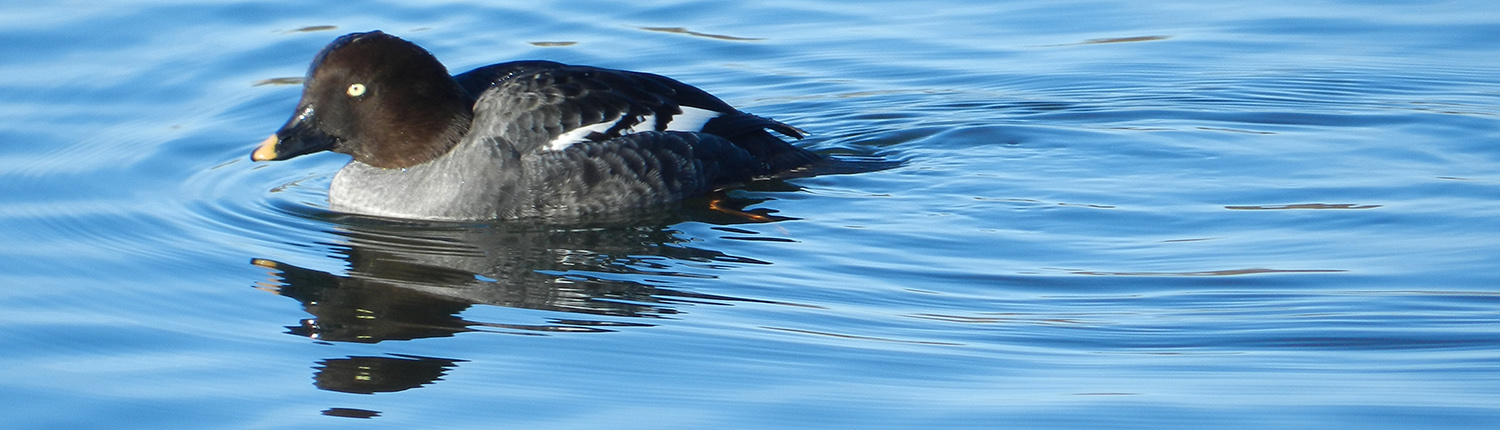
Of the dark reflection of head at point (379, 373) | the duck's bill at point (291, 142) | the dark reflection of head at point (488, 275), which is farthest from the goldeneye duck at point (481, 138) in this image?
the dark reflection of head at point (379, 373)

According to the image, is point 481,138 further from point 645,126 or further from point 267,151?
point 267,151

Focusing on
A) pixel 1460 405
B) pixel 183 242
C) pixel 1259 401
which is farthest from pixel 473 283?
pixel 1460 405

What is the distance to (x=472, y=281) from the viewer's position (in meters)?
6.56

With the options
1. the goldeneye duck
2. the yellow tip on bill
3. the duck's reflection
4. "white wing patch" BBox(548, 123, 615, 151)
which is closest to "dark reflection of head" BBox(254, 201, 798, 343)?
the duck's reflection

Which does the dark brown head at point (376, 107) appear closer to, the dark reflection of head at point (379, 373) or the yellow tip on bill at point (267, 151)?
the yellow tip on bill at point (267, 151)

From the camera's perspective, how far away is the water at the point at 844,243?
533cm

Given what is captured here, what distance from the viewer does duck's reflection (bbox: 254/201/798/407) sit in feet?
19.4

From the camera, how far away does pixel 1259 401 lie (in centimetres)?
517

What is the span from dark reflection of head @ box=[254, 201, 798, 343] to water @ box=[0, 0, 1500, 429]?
0.02 meters

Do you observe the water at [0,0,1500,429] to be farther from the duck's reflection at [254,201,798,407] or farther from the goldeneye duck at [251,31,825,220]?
the goldeneye duck at [251,31,825,220]

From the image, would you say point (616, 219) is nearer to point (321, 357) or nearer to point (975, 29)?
point (321, 357)

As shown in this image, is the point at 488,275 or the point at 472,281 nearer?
the point at 472,281

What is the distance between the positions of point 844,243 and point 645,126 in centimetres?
136

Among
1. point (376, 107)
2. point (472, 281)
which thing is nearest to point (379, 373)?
point (472, 281)
